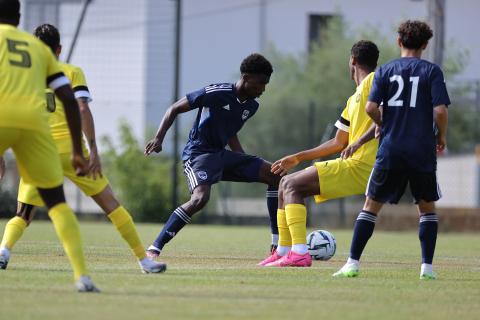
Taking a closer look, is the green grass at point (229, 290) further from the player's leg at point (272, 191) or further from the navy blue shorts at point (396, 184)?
the navy blue shorts at point (396, 184)

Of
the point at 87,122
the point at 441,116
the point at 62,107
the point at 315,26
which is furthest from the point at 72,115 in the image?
the point at 315,26

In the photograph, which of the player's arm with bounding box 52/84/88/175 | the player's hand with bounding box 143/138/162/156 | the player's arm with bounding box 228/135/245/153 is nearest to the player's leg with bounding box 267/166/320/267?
the player's hand with bounding box 143/138/162/156

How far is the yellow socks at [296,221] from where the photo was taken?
11.4 meters

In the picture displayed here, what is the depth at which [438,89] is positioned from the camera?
32.0ft

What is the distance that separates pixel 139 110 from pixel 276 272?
2326cm

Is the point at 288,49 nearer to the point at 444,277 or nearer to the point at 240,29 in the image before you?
the point at 240,29

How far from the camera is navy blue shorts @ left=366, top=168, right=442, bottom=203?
391 inches

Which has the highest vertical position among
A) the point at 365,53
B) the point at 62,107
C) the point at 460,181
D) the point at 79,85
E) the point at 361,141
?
the point at 365,53

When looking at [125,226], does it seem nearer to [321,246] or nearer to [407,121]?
[407,121]

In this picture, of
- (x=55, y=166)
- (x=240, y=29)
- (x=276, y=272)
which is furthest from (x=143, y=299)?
(x=240, y=29)

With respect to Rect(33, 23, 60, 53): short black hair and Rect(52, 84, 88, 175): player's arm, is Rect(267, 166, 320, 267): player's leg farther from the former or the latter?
Rect(52, 84, 88, 175): player's arm

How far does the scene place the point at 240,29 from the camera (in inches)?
1743

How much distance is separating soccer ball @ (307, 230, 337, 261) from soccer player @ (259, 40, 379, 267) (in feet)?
3.52

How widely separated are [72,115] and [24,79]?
44 centimetres
